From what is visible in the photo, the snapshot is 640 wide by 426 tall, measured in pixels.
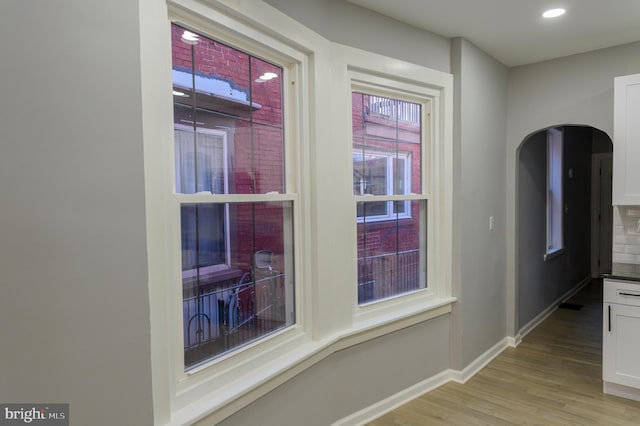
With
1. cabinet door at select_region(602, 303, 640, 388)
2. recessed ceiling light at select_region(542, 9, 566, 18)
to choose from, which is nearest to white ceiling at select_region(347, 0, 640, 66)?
recessed ceiling light at select_region(542, 9, 566, 18)

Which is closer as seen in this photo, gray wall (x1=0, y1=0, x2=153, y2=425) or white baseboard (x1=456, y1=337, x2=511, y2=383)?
gray wall (x1=0, y1=0, x2=153, y2=425)

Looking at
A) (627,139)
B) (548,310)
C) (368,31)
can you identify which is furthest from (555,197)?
(368,31)

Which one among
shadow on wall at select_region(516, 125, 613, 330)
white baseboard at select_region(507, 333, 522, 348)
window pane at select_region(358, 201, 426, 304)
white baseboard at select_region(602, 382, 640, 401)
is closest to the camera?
window pane at select_region(358, 201, 426, 304)

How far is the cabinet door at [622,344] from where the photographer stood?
287 centimetres

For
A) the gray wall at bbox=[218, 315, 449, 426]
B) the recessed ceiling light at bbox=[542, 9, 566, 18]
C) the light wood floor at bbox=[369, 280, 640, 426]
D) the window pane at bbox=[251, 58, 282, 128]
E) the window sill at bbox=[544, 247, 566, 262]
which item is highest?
the recessed ceiling light at bbox=[542, 9, 566, 18]

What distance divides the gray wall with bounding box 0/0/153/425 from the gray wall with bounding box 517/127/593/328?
379 centimetres

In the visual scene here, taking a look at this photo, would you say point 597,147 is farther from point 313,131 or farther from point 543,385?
point 313,131

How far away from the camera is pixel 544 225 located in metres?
4.71

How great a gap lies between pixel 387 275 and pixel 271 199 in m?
1.27

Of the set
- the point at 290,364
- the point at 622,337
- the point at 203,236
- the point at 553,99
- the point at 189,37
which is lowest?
the point at 622,337

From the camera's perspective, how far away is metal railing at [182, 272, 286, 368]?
1.79 m

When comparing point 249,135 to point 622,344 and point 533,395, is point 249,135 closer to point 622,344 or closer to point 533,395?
point 533,395

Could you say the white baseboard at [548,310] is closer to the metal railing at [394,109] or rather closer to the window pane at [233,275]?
the metal railing at [394,109]

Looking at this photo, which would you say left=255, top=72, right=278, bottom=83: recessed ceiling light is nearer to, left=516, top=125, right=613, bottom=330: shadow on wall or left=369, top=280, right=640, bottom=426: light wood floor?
left=369, top=280, right=640, bottom=426: light wood floor
